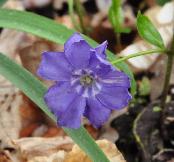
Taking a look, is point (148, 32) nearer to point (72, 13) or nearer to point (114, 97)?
point (114, 97)

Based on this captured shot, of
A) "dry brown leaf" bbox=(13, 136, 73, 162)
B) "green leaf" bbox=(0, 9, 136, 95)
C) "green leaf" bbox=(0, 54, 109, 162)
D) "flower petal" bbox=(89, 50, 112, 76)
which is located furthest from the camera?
"dry brown leaf" bbox=(13, 136, 73, 162)

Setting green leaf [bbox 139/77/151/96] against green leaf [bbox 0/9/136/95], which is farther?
green leaf [bbox 139/77/151/96]

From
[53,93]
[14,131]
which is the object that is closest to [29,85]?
[53,93]

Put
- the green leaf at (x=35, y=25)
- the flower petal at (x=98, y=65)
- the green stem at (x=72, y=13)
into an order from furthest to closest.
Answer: the green stem at (x=72, y=13)
the green leaf at (x=35, y=25)
the flower petal at (x=98, y=65)

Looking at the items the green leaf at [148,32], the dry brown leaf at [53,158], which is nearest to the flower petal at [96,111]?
the green leaf at [148,32]

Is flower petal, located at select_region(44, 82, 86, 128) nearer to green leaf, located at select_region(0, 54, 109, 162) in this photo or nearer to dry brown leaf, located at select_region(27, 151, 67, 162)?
green leaf, located at select_region(0, 54, 109, 162)

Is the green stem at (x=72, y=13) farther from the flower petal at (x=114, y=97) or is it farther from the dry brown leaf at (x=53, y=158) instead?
the flower petal at (x=114, y=97)

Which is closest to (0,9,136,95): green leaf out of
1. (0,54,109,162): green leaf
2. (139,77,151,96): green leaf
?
(0,54,109,162): green leaf
